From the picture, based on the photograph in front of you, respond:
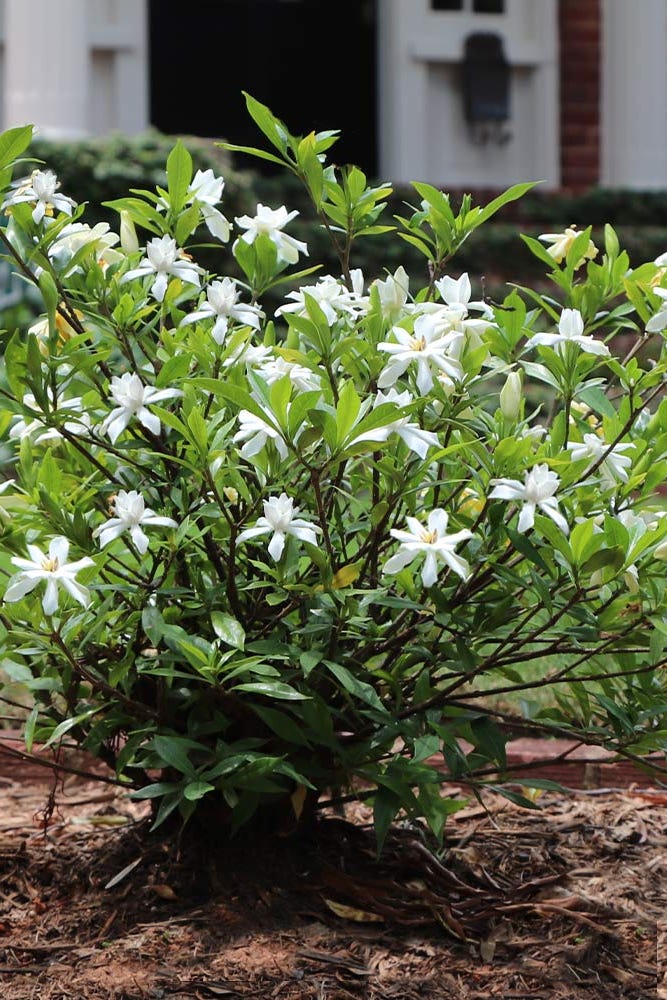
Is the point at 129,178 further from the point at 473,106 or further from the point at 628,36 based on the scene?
the point at 628,36

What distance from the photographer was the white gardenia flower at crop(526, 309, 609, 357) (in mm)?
1953

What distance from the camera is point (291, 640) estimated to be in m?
2.12

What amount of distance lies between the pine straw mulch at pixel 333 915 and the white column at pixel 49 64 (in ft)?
18.9

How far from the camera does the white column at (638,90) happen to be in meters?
9.24

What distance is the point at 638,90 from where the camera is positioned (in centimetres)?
934

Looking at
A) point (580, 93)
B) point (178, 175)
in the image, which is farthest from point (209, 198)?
point (580, 93)

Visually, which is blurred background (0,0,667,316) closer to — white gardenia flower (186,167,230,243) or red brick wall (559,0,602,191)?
red brick wall (559,0,602,191)

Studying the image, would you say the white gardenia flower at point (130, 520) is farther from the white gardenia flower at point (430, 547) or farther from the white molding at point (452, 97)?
the white molding at point (452, 97)

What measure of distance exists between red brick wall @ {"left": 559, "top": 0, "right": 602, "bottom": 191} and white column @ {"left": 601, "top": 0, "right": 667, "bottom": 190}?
1.11ft

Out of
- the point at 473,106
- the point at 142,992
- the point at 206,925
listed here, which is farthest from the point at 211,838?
the point at 473,106

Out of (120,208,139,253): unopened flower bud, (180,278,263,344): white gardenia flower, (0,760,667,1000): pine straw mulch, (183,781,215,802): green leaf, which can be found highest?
(120,208,139,253): unopened flower bud

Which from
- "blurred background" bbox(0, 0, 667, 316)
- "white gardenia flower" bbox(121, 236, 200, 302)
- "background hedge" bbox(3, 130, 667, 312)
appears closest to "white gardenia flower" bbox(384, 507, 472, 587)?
"white gardenia flower" bbox(121, 236, 200, 302)

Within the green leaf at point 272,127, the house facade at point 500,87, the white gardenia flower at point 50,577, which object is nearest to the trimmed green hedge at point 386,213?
the house facade at point 500,87

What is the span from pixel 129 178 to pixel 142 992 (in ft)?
17.4
